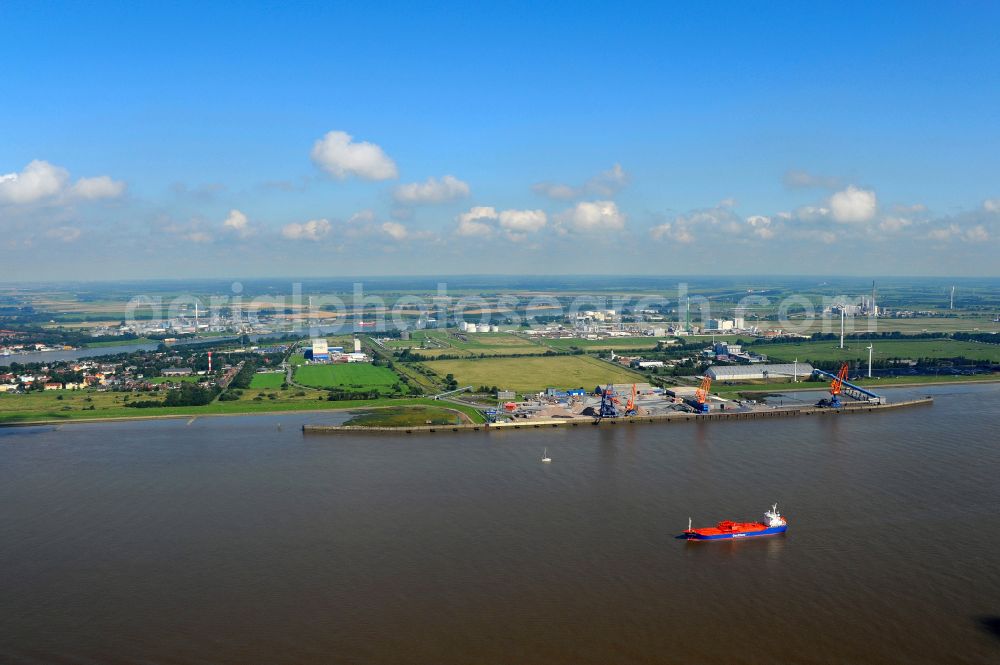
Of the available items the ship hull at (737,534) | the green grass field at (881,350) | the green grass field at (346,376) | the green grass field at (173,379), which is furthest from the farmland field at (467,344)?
the ship hull at (737,534)

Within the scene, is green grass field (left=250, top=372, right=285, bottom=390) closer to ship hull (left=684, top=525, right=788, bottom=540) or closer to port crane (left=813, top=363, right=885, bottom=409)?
port crane (left=813, top=363, right=885, bottom=409)

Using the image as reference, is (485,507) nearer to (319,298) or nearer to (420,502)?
(420,502)

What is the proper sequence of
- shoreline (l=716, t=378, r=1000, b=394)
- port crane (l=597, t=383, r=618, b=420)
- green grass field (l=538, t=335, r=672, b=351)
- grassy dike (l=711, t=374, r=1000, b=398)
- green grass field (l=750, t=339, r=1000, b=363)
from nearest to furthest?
port crane (l=597, t=383, r=618, b=420), shoreline (l=716, t=378, r=1000, b=394), grassy dike (l=711, t=374, r=1000, b=398), green grass field (l=750, t=339, r=1000, b=363), green grass field (l=538, t=335, r=672, b=351)

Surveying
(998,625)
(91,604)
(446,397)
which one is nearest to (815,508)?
(998,625)

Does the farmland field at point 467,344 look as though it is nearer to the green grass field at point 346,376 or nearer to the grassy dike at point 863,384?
the green grass field at point 346,376

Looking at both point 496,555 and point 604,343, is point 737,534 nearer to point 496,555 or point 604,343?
point 496,555

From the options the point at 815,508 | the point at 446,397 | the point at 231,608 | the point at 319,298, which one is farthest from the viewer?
the point at 319,298

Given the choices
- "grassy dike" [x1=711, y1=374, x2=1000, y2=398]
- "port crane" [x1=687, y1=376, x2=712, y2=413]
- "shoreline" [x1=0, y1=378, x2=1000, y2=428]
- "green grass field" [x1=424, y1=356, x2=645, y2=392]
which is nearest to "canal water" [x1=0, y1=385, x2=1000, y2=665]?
"shoreline" [x1=0, y1=378, x2=1000, y2=428]
